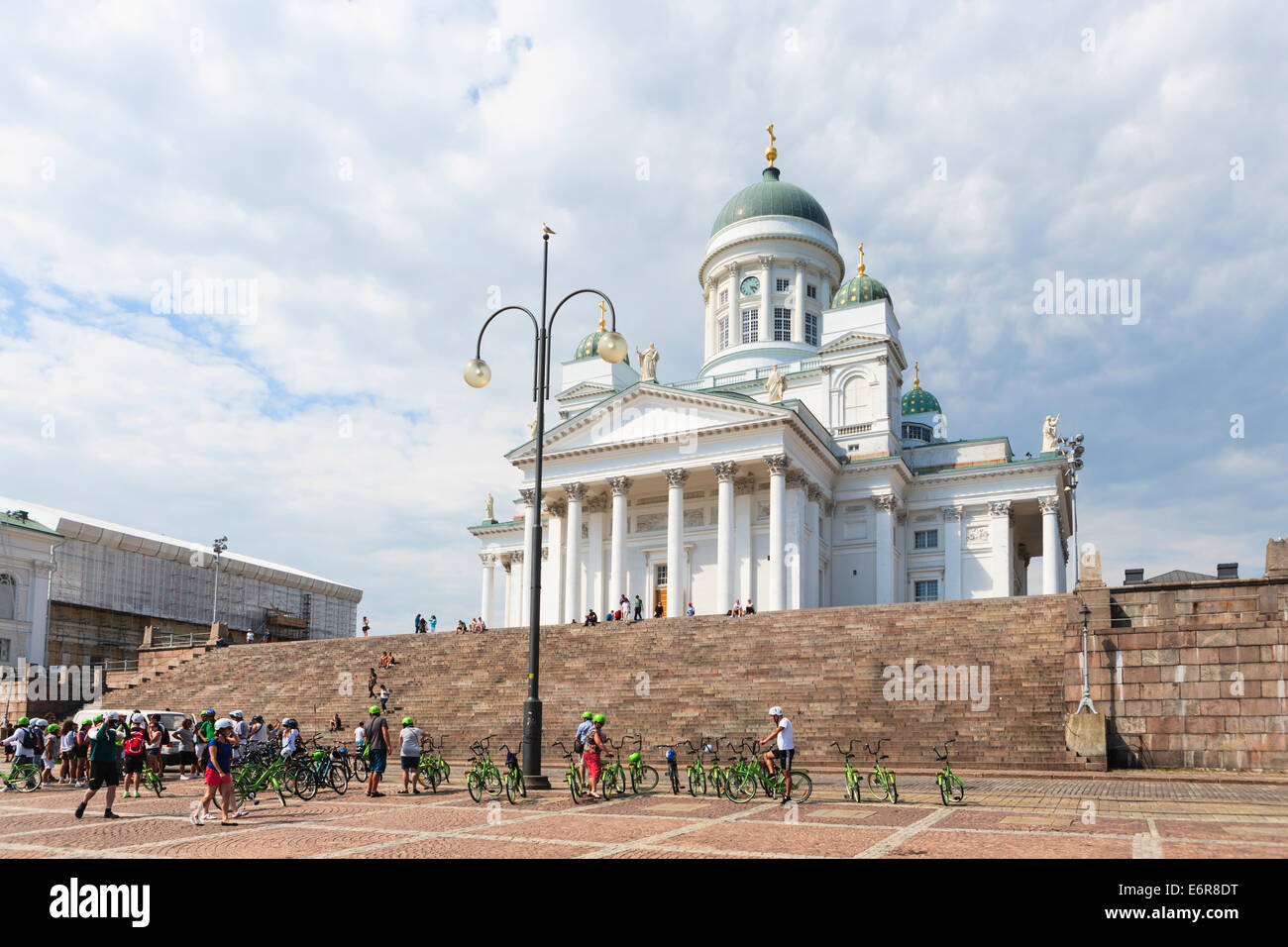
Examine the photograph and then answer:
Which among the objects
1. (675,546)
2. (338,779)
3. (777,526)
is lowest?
(338,779)

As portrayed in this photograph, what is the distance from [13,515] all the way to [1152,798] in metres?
A: 59.8

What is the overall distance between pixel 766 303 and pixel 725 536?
912 inches

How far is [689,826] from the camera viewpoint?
13875mm

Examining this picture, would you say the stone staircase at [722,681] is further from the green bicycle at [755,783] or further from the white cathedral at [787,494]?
the white cathedral at [787,494]

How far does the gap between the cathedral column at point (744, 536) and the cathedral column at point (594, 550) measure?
736 cm

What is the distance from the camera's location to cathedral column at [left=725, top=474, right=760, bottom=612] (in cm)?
4941

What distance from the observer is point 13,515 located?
57.5 m

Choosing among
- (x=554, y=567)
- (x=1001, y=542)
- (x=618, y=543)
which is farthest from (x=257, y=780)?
(x=1001, y=542)

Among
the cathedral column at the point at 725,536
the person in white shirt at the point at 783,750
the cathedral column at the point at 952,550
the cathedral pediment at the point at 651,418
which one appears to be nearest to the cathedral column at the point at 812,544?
the cathedral column at the point at 725,536

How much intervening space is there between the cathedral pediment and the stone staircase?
42.5 ft

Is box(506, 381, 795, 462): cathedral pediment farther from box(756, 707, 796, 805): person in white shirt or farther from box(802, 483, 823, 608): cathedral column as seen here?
box(756, 707, 796, 805): person in white shirt

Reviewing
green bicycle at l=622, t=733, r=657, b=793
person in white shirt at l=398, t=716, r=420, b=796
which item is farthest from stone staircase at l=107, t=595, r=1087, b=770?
person in white shirt at l=398, t=716, r=420, b=796

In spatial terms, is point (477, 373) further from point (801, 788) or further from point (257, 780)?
Result: point (801, 788)
